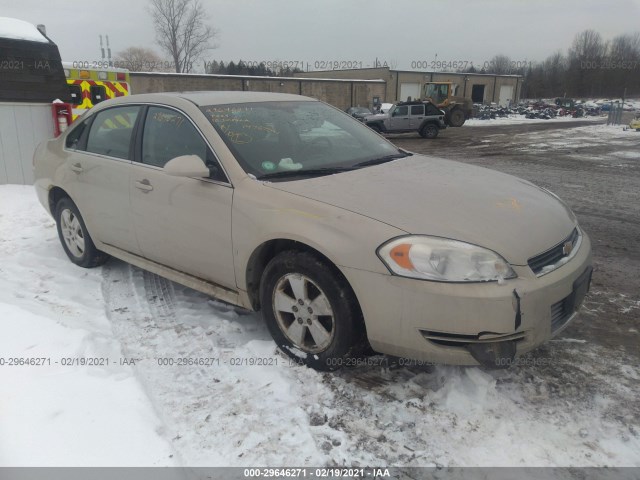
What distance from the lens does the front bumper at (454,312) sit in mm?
2314

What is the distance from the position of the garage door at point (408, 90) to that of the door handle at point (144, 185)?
5145 cm

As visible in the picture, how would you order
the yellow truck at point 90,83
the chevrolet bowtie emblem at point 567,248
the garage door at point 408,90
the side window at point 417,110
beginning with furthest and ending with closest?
the garage door at point 408,90 < the side window at point 417,110 < the yellow truck at point 90,83 < the chevrolet bowtie emblem at point 567,248

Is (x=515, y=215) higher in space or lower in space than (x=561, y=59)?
lower

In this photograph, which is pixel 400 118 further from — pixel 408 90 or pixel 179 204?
pixel 408 90

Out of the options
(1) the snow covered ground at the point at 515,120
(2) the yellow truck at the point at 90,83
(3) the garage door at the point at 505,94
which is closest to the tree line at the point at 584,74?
(3) the garage door at the point at 505,94

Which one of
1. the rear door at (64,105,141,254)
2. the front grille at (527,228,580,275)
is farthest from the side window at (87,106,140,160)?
the front grille at (527,228,580,275)

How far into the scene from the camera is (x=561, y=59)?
299ft

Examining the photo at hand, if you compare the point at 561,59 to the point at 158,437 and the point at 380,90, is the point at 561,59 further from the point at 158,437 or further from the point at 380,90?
the point at 158,437

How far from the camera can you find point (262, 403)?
2570mm

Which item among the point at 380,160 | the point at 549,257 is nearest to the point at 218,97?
the point at 380,160

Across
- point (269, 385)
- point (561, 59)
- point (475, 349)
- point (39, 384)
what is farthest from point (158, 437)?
point (561, 59)

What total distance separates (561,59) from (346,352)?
4135 inches

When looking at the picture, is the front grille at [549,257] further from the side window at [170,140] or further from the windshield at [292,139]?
the side window at [170,140]

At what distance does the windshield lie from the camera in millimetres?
3148
